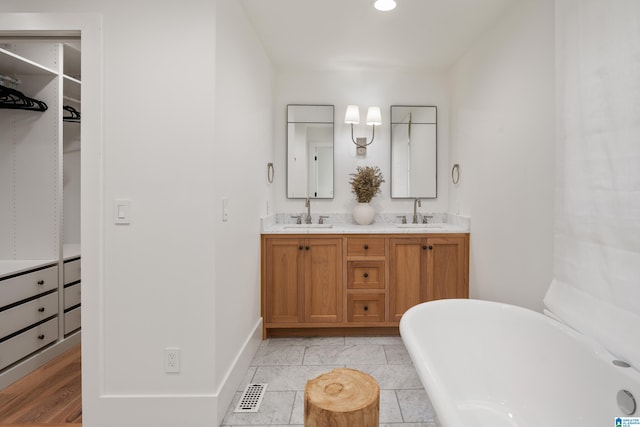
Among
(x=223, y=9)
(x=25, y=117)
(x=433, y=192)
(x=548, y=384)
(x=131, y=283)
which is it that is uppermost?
(x=223, y=9)

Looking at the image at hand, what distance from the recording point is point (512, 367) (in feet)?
5.24

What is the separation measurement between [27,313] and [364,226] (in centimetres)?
260

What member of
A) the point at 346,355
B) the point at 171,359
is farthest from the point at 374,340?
the point at 171,359

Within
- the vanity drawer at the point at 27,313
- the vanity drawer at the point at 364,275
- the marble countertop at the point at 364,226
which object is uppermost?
the marble countertop at the point at 364,226

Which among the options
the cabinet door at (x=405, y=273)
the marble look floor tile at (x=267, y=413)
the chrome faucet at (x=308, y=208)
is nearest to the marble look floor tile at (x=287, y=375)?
the marble look floor tile at (x=267, y=413)

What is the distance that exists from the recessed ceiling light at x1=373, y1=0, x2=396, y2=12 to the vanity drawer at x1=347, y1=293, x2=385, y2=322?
Result: 84.6 inches

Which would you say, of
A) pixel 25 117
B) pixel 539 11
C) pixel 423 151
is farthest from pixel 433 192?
pixel 25 117

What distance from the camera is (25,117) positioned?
7.93ft

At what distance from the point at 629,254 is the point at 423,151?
7.55 ft

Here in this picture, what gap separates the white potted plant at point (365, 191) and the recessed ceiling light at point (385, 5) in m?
1.41

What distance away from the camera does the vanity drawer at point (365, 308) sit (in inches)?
111

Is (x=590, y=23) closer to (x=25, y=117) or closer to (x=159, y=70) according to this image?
(x=159, y=70)

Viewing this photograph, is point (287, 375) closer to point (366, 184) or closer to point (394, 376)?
point (394, 376)

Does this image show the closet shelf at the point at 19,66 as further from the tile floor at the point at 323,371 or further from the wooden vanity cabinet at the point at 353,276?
the tile floor at the point at 323,371
